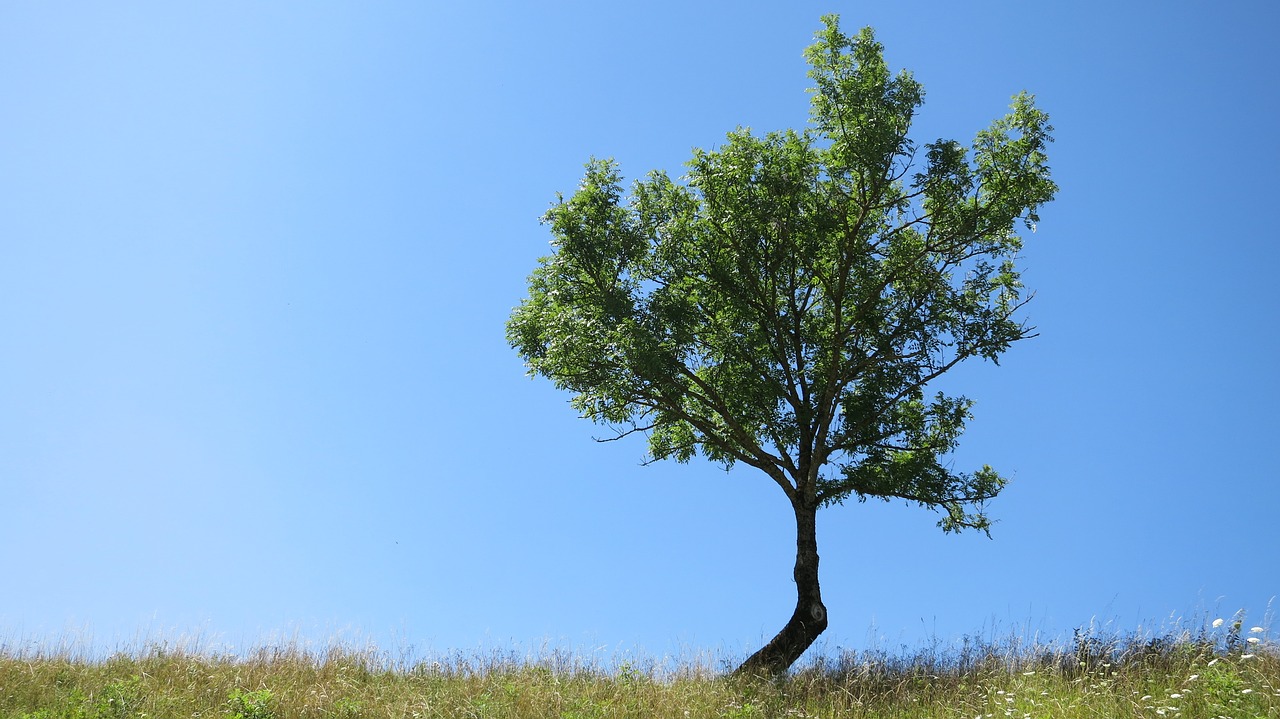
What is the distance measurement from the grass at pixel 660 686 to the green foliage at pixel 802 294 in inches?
182

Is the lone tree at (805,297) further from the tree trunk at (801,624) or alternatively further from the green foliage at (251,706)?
the green foliage at (251,706)

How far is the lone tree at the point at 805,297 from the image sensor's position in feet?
60.0

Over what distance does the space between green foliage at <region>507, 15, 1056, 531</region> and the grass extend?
4.62 m

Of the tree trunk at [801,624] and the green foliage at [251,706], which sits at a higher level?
the tree trunk at [801,624]

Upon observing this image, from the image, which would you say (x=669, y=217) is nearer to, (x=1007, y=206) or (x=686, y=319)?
(x=686, y=319)

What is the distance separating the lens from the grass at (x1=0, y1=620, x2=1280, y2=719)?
13398mm

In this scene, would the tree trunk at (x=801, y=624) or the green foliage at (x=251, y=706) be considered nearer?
the green foliage at (x=251, y=706)

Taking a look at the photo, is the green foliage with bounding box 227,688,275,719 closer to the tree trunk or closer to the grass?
the grass

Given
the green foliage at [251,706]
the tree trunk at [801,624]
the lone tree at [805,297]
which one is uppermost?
the lone tree at [805,297]

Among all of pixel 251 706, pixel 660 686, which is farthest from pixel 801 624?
pixel 251 706

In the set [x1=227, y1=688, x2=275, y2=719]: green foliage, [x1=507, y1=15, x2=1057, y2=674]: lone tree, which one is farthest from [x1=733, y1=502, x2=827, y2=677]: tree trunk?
[x1=227, y1=688, x2=275, y2=719]: green foliage

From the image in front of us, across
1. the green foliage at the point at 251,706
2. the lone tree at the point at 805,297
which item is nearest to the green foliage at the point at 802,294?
the lone tree at the point at 805,297

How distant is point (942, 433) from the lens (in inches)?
821

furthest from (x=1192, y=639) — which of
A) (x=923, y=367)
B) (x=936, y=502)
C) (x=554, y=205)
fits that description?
(x=554, y=205)
